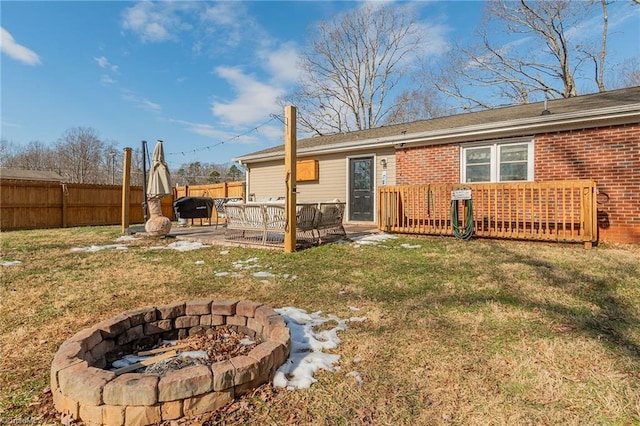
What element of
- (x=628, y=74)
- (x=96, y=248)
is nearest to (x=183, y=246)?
(x=96, y=248)

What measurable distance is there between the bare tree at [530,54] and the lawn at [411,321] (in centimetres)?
1664

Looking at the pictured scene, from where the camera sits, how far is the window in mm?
7281

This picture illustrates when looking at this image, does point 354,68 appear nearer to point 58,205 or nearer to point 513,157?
point 513,157

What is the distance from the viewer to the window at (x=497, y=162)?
287 inches

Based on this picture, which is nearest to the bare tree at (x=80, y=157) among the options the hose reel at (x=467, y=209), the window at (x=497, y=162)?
the window at (x=497, y=162)

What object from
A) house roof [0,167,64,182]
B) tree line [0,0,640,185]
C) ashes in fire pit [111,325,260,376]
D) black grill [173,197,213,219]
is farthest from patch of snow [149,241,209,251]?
house roof [0,167,64,182]

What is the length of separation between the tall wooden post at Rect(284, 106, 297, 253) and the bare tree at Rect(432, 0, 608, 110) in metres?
17.4

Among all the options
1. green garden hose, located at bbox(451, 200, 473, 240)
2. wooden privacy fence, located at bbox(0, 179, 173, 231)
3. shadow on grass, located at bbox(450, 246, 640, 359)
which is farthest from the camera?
wooden privacy fence, located at bbox(0, 179, 173, 231)

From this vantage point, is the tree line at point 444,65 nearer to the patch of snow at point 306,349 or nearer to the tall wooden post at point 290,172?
the tall wooden post at point 290,172

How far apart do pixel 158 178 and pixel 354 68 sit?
62.1 feet

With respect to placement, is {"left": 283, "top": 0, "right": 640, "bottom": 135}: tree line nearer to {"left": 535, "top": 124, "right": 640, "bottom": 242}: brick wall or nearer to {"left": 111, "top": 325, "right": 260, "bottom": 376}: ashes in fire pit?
{"left": 535, "top": 124, "right": 640, "bottom": 242}: brick wall

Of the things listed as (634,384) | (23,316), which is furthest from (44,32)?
(634,384)

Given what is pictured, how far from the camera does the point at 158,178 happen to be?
7.57 meters

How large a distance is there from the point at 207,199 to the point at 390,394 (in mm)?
10438
